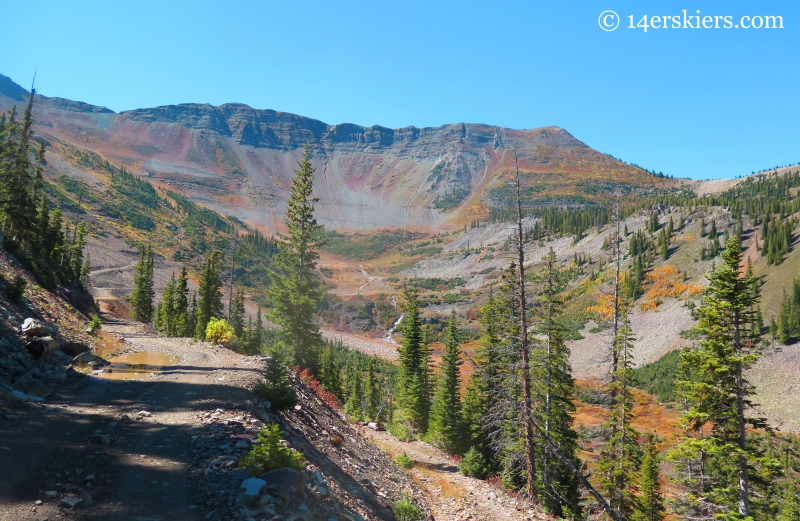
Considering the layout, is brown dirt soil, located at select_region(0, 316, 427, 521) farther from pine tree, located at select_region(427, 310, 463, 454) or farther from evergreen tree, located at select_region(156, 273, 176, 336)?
evergreen tree, located at select_region(156, 273, 176, 336)

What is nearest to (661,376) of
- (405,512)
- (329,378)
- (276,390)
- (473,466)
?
(329,378)

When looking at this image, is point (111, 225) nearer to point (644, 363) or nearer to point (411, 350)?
point (411, 350)

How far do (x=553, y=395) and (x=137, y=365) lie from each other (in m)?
20.3

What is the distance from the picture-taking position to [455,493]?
18984 mm

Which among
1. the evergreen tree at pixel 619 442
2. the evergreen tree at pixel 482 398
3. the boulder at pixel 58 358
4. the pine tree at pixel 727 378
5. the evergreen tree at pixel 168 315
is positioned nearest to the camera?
the boulder at pixel 58 358

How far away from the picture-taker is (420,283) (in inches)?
6988

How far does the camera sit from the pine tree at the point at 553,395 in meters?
20.8

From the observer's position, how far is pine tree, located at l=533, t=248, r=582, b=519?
20750 mm

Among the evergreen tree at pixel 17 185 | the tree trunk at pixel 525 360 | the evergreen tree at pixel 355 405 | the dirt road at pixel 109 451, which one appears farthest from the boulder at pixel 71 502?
the evergreen tree at pixel 17 185

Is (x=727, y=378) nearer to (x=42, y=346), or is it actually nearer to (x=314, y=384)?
(x=314, y=384)

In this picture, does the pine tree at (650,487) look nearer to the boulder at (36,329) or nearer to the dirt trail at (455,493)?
the dirt trail at (455,493)

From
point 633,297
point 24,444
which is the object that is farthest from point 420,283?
point 24,444

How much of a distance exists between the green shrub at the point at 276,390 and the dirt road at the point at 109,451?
1.89ft

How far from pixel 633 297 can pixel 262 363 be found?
368ft
